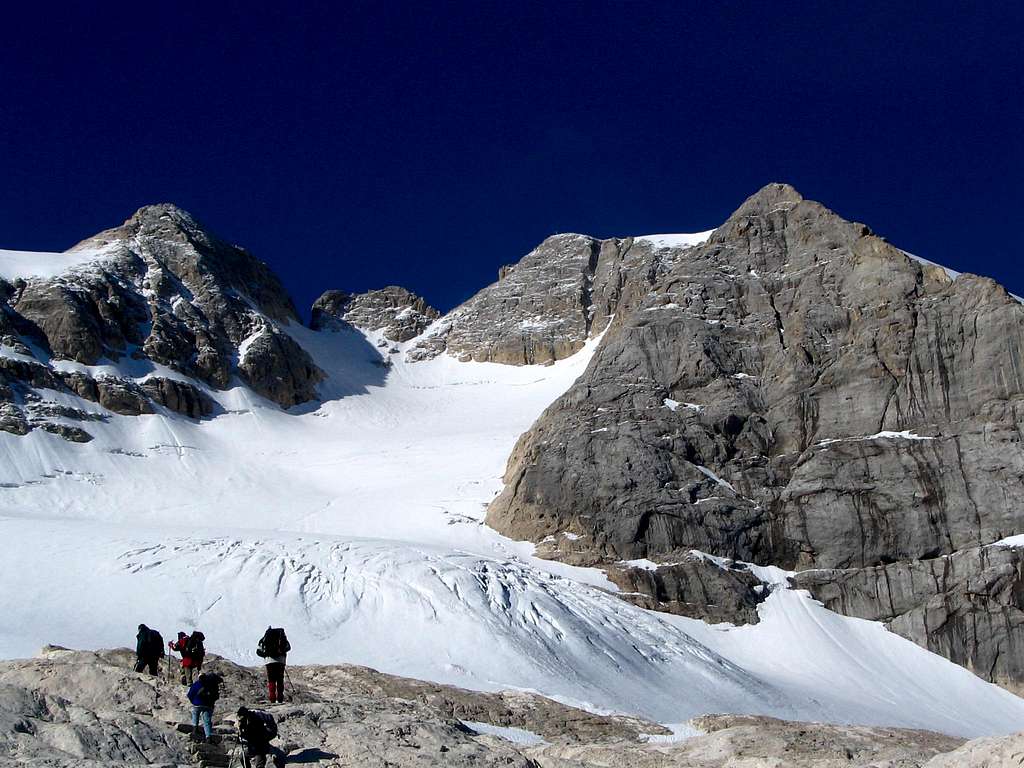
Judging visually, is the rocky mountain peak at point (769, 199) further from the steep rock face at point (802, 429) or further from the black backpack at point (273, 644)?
the black backpack at point (273, 644)

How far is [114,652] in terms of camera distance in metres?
19.2

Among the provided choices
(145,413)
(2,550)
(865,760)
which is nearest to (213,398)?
(145,413)

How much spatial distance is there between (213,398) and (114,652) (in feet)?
256

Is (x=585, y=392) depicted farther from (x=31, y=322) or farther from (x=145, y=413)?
(x=31, y=322)

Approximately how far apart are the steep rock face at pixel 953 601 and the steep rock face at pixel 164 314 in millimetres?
62219

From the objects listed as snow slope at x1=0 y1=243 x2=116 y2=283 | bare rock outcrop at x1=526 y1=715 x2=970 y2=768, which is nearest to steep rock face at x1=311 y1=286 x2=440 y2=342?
snow slope at x1=0 y1=243 x2=116 y2=283

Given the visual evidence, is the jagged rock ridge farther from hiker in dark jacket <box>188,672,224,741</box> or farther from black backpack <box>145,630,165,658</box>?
hiker in dark jacket <box>188,672,224,741</box>

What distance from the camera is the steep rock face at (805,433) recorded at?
5572 centimetres

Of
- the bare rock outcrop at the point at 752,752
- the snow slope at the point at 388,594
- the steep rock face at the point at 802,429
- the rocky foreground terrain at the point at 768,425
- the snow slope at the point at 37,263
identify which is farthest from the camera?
the snow slope at the point at 37,263

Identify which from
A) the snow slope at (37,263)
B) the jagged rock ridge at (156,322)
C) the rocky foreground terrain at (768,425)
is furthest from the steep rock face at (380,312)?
the rocky foreground terrain at (768,425)

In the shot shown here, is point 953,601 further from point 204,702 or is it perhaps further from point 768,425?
point 204,702

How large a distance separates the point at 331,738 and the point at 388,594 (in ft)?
85.0

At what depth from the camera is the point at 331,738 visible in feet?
43.1

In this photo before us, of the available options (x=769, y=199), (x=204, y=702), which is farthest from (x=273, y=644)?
(x=769, y=199)
